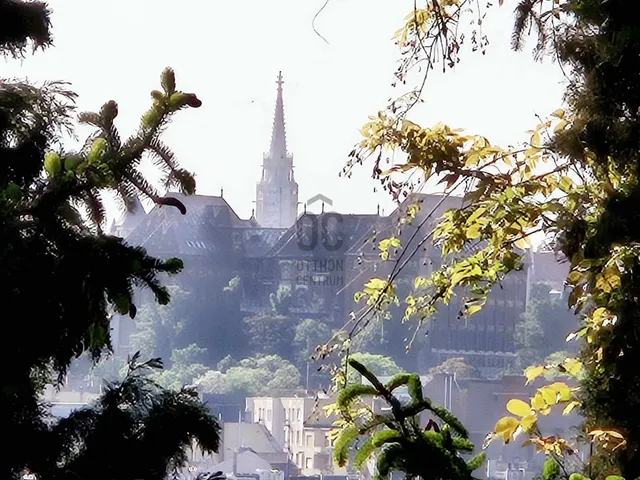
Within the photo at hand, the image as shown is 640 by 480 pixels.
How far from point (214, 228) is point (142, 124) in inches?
1061

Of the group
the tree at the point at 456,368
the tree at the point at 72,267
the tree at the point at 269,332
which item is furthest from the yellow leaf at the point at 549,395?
the tree at the point at 269,332

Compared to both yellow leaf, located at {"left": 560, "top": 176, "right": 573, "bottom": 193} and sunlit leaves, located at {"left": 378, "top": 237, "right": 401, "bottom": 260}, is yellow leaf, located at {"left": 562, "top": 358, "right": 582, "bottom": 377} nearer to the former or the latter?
yellow leaf, located at {"left": 560, "top": 176, "right": 573, "bottom": 193}

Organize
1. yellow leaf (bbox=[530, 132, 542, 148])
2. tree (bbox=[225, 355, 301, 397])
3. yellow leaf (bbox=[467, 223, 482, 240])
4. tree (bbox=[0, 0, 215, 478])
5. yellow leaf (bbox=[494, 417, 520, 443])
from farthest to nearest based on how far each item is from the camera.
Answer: tree (bbox=[225, 355, 301, 397]) → yellow leaf (bbox=[530, 132, 542, 148]) → yellow leaf (bbox=[467, 223, 482, 240]) → yellow leaf (bbox=[494, 417, 520, 443]) → tree (bbox=[0, 0, 215, 478])

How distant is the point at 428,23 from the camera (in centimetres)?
210

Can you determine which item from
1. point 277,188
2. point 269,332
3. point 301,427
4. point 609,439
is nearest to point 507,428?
point 609,439

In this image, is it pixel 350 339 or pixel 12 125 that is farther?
pixel 350 339

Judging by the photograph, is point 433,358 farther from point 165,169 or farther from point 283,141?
point 165,169

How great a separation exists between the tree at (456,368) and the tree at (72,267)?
773 inches

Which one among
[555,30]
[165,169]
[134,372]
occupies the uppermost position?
[555,30]

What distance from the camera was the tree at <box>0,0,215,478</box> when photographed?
132 cm

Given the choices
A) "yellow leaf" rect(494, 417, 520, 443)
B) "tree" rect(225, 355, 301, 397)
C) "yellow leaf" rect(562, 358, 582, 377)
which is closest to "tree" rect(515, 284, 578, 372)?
"tree" rect(225, 355, 301, 397)

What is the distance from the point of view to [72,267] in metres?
1.32

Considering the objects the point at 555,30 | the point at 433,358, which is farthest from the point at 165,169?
the point at 433,358

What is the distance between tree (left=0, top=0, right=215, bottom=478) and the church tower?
49.4 ft
